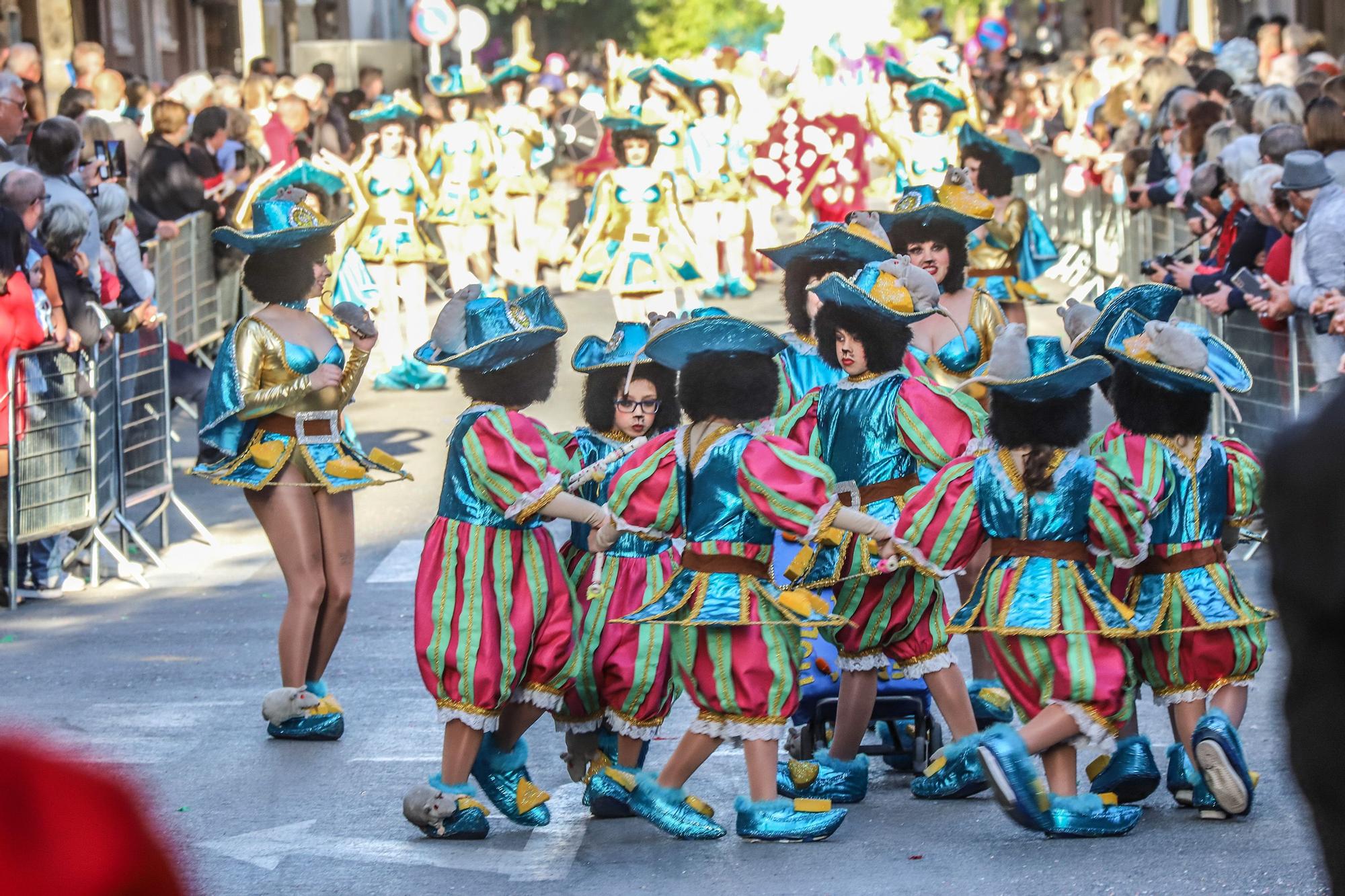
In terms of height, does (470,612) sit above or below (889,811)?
above

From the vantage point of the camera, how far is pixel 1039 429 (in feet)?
18.4

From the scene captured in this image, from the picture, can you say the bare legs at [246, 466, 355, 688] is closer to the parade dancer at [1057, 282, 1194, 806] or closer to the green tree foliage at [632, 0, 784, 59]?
the parade dancer at [1057, 282, 1194, 806]

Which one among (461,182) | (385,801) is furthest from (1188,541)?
(461,182)

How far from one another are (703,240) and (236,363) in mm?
13942

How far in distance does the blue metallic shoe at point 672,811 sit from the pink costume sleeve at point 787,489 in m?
0.81

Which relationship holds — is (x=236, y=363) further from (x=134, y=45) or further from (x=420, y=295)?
(x=134, y=45)

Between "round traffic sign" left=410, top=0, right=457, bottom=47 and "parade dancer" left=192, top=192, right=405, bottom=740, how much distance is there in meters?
20.0

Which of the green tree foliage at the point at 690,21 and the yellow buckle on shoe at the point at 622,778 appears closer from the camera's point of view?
the yellow buckle on shoe at the point at 622,778

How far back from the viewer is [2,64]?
15078 millimetres

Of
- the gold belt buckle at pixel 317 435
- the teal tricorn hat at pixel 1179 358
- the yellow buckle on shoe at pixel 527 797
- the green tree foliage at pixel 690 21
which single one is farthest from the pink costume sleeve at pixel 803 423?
the green tree foliage at pixel 690 21

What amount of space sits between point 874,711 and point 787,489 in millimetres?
1203

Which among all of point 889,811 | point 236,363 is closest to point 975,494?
point 889,811

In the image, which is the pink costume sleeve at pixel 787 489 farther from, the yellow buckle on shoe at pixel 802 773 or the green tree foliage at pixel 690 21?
the green tree foliage at pixel 690 21

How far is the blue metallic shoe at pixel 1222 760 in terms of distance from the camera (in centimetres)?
555
